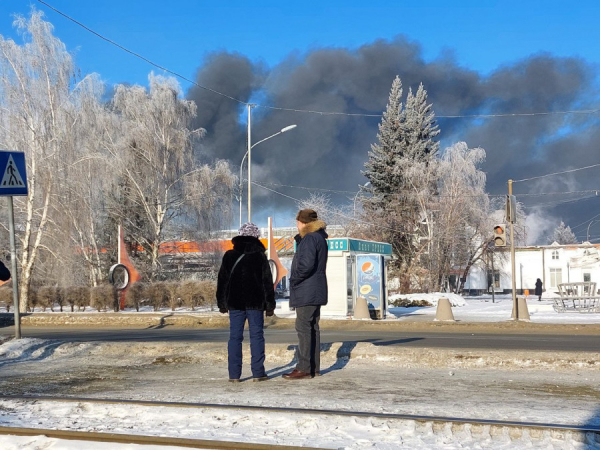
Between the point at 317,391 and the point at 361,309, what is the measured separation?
55.9 ft

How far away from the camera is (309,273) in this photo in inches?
332

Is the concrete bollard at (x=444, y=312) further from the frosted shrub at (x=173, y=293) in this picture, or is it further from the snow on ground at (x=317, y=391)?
the frosted shrub at (x=173, y=293)

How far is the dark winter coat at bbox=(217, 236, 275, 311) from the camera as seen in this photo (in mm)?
8367

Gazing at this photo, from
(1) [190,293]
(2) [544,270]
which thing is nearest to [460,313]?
(1) [190,293]

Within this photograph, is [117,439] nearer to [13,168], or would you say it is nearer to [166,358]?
[166,358]

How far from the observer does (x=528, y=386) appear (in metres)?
8.20

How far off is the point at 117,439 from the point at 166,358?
570 cm

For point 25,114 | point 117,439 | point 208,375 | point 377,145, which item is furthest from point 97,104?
point 117,439

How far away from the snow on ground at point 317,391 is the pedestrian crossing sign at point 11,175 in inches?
102

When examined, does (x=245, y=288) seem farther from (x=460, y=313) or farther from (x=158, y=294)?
(x=158, y=294)

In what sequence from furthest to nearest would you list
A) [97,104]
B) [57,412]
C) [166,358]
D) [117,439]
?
[97,104]
[166,358]
[57,412]
[117,439]

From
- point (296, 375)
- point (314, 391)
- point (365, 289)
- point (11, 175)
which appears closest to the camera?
point (314, 391)

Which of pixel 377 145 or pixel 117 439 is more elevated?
pixel 377 145

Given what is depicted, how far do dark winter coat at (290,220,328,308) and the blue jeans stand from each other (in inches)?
18.4
